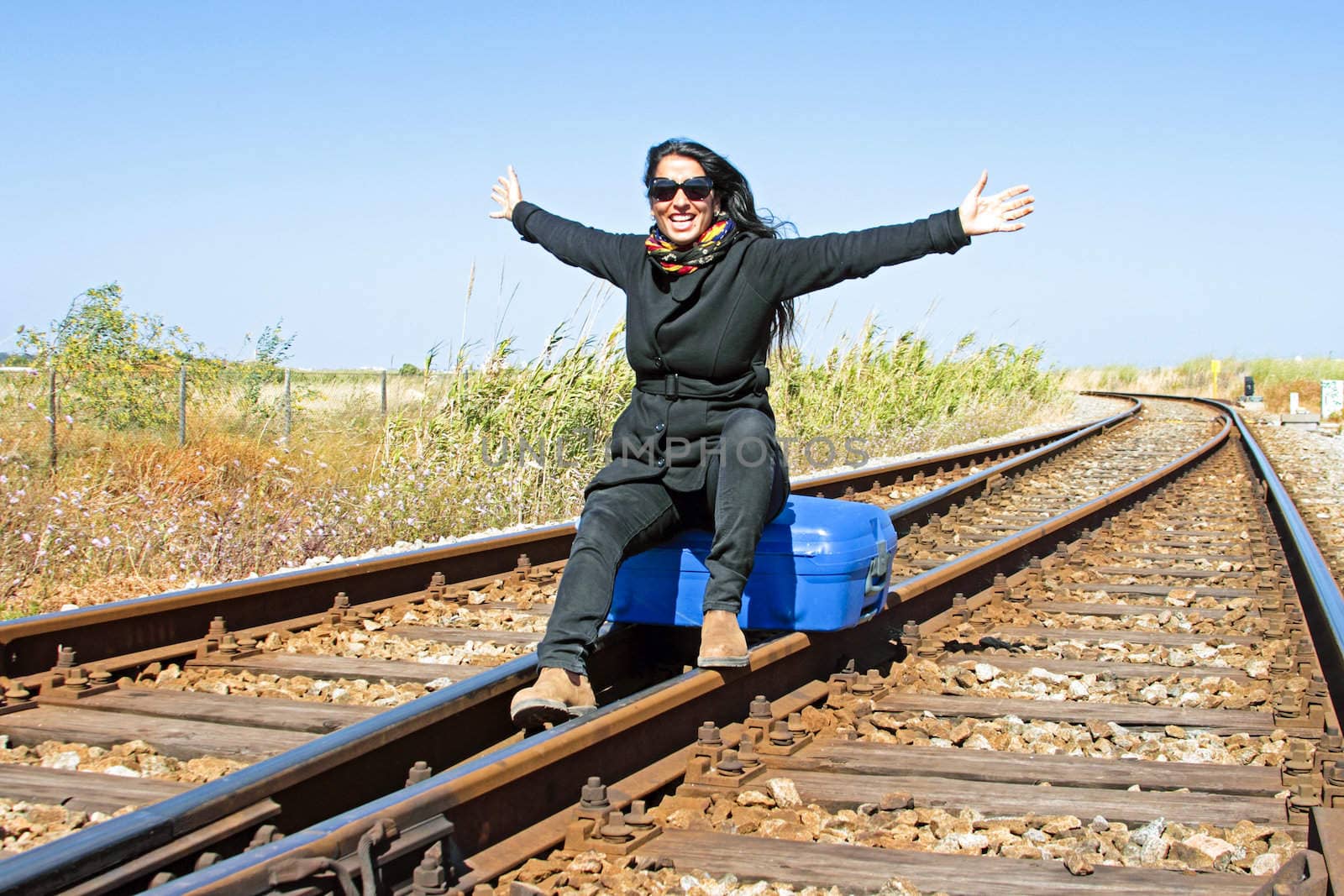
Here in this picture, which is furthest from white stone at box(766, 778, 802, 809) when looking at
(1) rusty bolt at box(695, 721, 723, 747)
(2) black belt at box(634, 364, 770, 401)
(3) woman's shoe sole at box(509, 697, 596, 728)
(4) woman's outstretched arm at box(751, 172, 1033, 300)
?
(4) woman's outstretched arm at box(751, 172, 1033, 300)

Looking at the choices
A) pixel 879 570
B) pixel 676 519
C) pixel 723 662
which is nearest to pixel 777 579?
pixel 676 519

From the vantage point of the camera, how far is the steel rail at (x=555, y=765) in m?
2.33

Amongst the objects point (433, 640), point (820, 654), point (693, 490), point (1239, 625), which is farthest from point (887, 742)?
point (1239, 625)

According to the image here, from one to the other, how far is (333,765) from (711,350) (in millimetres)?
1778

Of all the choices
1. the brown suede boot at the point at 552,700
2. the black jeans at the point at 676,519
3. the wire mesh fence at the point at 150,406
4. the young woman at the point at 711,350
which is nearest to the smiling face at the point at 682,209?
the young woman at the point at 711,350

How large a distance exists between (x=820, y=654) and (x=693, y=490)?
759 mm

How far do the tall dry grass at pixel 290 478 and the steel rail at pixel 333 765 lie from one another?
7.04 feet

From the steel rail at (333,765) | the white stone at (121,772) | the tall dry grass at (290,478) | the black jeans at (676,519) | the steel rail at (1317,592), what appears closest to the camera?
the steel rail at (333,765)

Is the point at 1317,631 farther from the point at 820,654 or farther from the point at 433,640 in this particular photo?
the point at 433,640

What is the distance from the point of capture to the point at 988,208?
3.95 metres

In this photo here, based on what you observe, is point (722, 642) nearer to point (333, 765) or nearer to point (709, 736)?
point (709, 736)

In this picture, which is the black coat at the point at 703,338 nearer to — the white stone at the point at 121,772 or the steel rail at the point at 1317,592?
the white stone at the point at 121,772

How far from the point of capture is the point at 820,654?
457cm

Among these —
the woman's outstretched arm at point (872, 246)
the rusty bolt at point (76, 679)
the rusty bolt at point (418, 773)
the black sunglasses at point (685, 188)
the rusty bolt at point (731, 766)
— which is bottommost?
the rusty bolt at point (731, 766)
